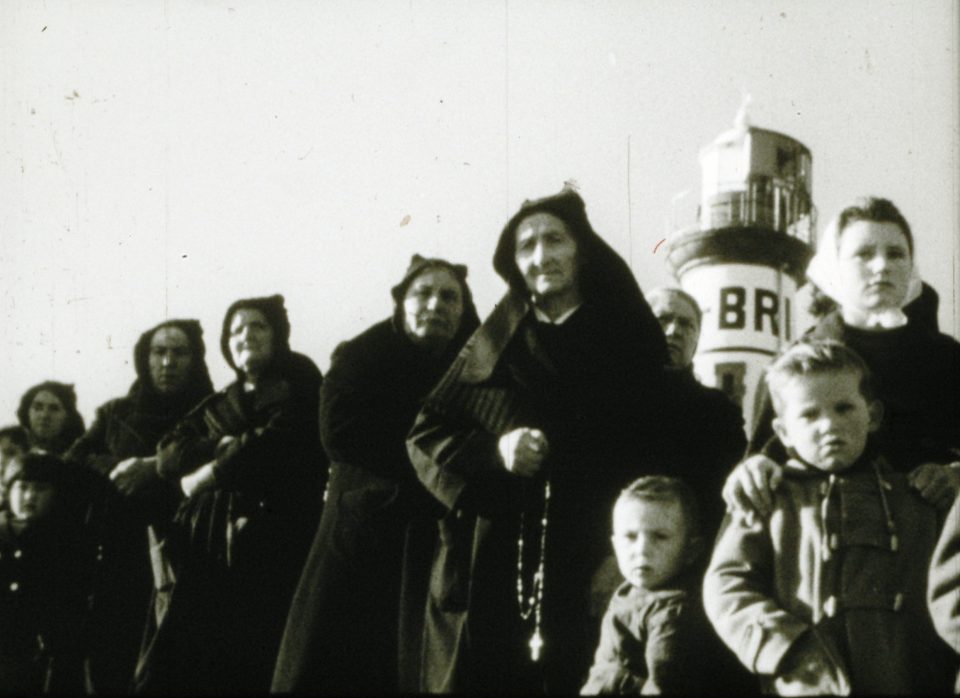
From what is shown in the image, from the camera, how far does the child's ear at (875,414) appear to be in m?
4.71

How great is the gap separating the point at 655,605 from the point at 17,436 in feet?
14.1

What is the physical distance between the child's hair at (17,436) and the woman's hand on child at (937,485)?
4.93 metres

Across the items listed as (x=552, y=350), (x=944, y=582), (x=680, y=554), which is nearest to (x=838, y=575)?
(x=944, y=582)

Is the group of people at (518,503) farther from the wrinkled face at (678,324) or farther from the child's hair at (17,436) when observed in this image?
the child's hair at (17,436)

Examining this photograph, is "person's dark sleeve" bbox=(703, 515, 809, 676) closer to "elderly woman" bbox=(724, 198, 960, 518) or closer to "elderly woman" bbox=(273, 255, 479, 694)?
"elderly woman" bbox=(724, 198, 960, 518)

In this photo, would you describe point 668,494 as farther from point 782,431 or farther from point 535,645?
point 535,645

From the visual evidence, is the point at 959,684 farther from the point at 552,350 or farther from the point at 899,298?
the point at 552,350

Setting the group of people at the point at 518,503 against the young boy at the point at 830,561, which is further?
the group of people at the point at 518,503

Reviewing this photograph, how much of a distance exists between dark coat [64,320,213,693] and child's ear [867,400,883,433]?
3.35 meters

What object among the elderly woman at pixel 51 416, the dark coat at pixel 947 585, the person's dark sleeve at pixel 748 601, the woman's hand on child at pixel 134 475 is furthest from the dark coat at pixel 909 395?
the elderly woman at pixel 51 416

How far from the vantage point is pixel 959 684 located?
438 centimetres

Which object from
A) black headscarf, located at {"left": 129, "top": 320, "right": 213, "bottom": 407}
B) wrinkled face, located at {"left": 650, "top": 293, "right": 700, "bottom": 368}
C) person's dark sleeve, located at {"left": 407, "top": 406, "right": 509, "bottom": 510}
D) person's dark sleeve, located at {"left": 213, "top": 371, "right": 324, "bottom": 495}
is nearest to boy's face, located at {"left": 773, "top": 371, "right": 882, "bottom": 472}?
person's dark sleeve, located at {"left": 407, "top": 406, "right": 509, "bottom": 510}

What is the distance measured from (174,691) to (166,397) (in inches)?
54.5

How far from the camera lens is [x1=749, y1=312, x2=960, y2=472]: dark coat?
5.02 meters
